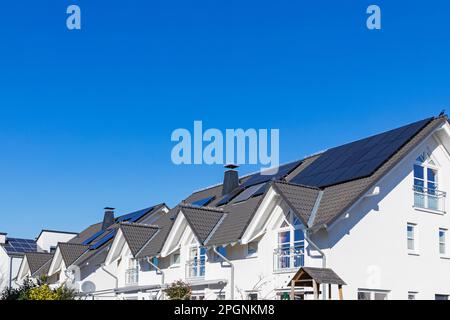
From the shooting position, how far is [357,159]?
22328mm

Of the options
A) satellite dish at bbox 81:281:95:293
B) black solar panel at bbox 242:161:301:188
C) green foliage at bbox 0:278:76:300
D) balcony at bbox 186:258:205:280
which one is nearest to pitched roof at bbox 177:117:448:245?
black solar panel at bbox 242:161:301:188

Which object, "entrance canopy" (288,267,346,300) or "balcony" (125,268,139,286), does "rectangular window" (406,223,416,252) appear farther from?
"balcony" (125,268,139,286)

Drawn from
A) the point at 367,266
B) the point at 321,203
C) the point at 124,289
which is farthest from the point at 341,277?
the point at 124,289

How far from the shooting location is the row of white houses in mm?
19672


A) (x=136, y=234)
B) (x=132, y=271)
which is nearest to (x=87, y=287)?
(x=132, y=271)

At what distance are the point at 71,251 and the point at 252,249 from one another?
55.5ft

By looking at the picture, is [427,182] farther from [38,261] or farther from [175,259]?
[38,261]

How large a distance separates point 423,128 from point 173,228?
11.5m

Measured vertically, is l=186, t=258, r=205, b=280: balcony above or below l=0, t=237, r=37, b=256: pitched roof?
below

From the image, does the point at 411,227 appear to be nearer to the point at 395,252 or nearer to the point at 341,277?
the point at 395,252

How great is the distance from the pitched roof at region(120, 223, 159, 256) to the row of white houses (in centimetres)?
249

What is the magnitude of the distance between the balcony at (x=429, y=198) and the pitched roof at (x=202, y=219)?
8.03 metres

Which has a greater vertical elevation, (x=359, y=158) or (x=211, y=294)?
(x=359, y=158)
